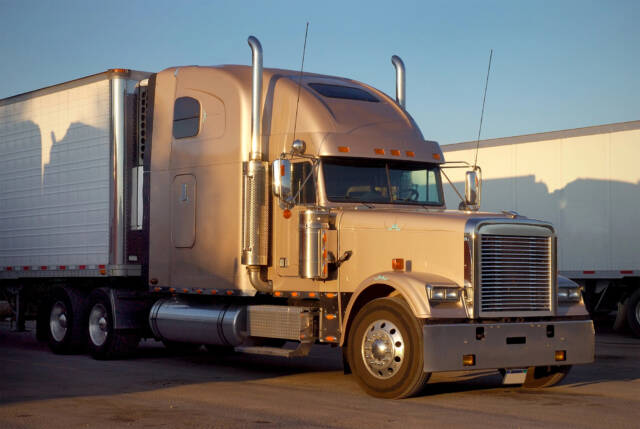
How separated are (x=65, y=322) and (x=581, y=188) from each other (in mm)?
11351

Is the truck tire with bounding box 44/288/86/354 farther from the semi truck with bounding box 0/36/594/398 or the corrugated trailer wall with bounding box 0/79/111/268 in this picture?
the corrugated trailer wall with bounding box 0/79/111/268

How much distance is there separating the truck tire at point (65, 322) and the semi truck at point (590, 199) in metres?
10.7

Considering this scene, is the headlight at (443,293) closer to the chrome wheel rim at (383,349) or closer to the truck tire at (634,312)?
the chrome wheel rim at (383,349)

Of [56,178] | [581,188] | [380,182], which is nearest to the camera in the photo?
[380,182]

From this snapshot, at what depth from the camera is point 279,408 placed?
413 inches

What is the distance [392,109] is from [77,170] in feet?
18.8

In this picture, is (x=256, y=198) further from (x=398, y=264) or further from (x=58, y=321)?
(x=58, y=321)

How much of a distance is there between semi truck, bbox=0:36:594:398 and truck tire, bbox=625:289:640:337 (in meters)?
8.77

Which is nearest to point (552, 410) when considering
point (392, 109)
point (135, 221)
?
point (392, 109)

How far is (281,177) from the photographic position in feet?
40.8

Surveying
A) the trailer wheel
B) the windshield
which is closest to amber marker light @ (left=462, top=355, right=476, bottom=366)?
the trailer wheel

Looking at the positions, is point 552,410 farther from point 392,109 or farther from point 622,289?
point 622,289

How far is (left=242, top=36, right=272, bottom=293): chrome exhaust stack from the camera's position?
1331cm

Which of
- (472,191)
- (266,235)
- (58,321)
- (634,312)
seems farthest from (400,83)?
(634,312)
